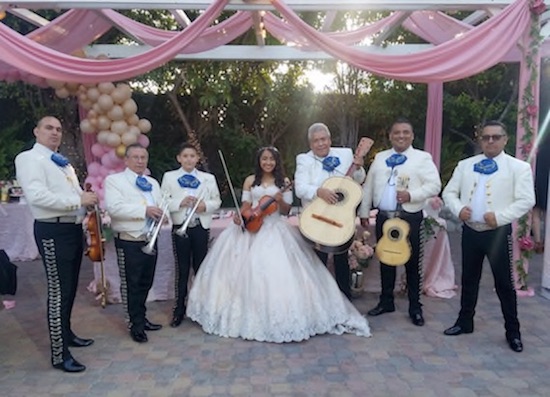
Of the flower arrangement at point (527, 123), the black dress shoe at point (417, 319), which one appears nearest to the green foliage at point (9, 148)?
the black dress shoe at point (417, 319)

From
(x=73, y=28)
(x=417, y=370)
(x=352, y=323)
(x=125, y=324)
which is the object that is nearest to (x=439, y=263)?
(x=352, y=323)

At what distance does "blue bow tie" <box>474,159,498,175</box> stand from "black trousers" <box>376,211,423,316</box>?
66cm

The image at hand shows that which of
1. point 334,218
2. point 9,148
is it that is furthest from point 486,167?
point 9,148

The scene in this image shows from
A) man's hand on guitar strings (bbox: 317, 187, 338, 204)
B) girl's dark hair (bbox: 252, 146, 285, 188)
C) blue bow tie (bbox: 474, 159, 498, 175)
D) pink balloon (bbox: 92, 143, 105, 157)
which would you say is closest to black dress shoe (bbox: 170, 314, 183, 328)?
girl's dark hair (bbox: 252, 146, 285, 188)

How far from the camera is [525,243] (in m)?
4.70

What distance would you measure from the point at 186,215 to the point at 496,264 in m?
2.45

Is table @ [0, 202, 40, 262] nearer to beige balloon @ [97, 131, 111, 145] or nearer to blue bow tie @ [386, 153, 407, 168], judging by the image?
beige balloon @ [97, 131, 111, 145]

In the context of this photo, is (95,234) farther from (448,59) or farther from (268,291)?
(448,59)

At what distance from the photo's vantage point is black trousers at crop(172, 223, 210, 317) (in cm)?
421

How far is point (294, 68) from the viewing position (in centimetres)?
1001

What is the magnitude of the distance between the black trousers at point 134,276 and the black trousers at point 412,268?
6.43 feet

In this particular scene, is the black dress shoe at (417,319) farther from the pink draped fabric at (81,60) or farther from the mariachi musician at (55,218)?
the pink draped fabric at (81,60)

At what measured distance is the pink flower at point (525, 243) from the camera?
4691mm

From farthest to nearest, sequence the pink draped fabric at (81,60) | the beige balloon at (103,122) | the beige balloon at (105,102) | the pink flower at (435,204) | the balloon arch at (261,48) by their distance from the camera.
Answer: the beige balloon at (103,122), the beige balloon at (105,102), the pink flower at (435,204), the balloon arch at (261,48), the pink draped fabric at (81,60)
